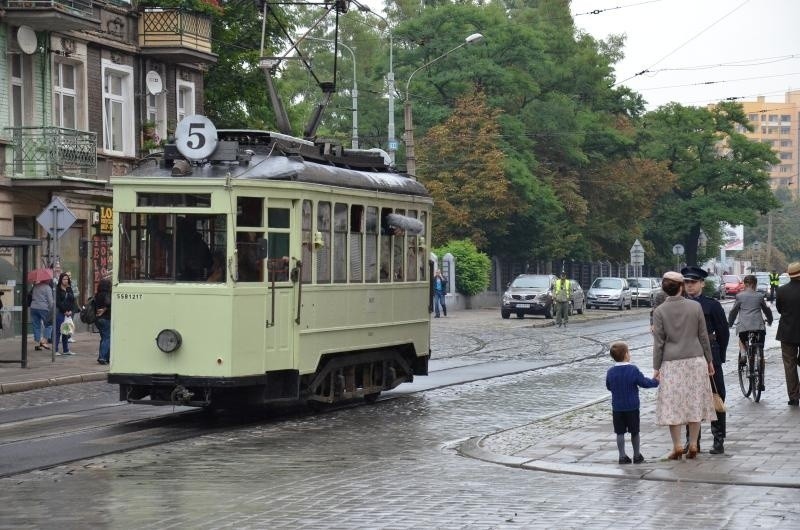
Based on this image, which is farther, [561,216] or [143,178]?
[561,216]

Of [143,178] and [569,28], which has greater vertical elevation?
[569,28]

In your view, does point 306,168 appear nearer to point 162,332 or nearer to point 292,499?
point 162,332

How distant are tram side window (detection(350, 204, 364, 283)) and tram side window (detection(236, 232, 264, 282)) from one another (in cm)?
208

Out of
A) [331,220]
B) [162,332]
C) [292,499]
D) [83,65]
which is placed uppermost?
[83,65]

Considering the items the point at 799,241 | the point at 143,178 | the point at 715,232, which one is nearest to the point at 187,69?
the point at 143,178

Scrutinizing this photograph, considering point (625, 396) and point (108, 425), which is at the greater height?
point (625, 396)

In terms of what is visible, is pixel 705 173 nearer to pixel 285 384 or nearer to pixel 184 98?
pixel 184 98

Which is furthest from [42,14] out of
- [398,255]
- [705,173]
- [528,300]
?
[705,173]

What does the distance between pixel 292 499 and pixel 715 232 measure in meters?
77.5

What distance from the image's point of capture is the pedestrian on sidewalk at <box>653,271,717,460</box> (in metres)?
12.8

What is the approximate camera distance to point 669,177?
2933 inches

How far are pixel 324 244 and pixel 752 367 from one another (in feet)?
18.6

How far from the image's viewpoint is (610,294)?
6344 cm

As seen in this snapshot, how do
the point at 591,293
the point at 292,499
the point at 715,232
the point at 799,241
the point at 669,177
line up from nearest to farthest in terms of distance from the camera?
the point at 292,499 → the point at 591,293 → the point at 669,177 → the point at 715,232 → the point at 799,241
